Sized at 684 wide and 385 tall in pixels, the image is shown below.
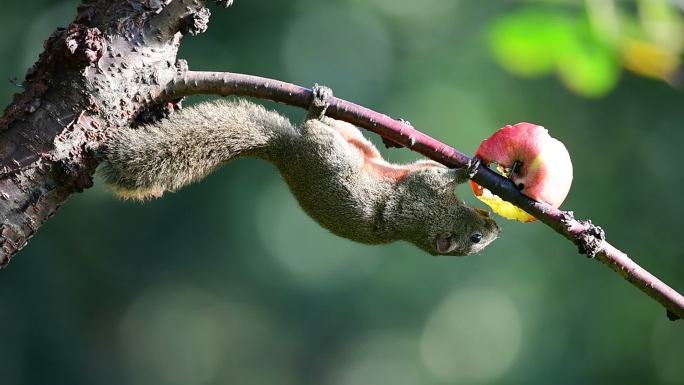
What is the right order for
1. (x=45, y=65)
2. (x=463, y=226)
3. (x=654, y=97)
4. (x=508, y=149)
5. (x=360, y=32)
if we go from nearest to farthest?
(x=45, y=65), (x=508, y=149), (x=463, y=226), (x=654, y=97), (x=360, y=32)

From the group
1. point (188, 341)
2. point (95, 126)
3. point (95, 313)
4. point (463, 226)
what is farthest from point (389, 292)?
point (95, 126)

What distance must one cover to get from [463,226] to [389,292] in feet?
38.4

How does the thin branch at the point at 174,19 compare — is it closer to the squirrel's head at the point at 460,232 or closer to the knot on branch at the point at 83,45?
the knot on branch at the point at 83,45

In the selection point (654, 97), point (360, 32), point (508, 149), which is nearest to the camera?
point (508, 149)

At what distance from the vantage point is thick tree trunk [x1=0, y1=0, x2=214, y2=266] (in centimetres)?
266

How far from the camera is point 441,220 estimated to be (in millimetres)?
3975

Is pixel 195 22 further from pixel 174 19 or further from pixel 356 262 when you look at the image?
pixel 356 262

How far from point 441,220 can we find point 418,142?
106cm

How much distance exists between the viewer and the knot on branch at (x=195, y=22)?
9.43 ft

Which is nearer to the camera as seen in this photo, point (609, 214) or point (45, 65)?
point (45, 65)

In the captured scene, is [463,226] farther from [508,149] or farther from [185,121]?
[185,121]

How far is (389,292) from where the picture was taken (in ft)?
51.2

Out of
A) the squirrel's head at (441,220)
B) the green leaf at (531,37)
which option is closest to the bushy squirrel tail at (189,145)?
the squirrel's head at (441,220)

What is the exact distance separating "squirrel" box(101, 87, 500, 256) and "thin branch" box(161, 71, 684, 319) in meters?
0.11
